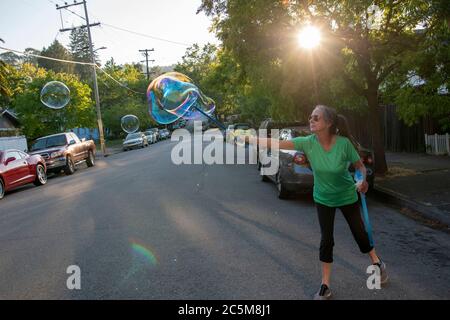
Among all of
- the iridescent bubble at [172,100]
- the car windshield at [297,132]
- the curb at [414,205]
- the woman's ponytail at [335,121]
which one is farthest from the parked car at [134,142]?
the woman's ponytail at [335,121]

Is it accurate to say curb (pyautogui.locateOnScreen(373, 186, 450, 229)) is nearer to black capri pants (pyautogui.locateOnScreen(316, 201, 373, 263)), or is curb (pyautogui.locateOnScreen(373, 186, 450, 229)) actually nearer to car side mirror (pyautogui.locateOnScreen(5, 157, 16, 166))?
black capri pants (pyautogui.locateOnScreen(316, 201, 373, 263))

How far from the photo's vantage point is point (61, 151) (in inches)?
715

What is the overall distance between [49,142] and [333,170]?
17668 millimetres

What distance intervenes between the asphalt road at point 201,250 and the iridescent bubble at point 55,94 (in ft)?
31.7

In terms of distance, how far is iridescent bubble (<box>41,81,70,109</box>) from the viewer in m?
18.6

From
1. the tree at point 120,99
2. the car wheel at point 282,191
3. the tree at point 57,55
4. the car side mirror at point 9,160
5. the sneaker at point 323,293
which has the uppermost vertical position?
the tree at point 57,55

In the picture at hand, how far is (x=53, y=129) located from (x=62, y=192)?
22227 mm

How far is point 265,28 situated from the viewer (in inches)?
439

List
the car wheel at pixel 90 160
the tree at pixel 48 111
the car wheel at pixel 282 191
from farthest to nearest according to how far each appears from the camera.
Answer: the tree at pixel 48 111, the car wheel at pixel 90 160, the car wheel at pixel 282 191

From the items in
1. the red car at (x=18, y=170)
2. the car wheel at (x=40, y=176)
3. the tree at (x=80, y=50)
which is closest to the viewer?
the red car at (x=18, y=170)

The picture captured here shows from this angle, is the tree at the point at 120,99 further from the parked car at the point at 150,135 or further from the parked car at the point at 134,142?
the parked car at the point at 134,142

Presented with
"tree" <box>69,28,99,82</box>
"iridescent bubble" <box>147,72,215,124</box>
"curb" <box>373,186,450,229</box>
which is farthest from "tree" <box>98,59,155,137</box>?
"iridescent bubble" <box>147,72,215,124</box>

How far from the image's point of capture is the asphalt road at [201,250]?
442cm
